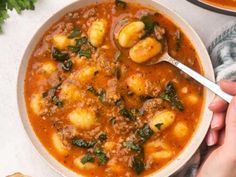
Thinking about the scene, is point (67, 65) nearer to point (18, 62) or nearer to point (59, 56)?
point (59, 56)

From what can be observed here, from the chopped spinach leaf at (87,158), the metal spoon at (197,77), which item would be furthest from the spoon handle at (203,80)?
the chopped spinach leaf at (87,158)

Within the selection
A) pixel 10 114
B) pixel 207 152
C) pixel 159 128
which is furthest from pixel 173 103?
pixel 10 114

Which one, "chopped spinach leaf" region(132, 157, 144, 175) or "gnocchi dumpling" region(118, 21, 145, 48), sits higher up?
"gnocchi dumpling" region(118, 21, 145, 48)

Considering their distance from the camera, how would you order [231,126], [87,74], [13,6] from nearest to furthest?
[231,126] → [87,74] → [13,6]

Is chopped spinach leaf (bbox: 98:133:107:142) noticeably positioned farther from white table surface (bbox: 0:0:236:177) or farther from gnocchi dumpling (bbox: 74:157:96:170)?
white table surface (bbox: 0:0:236:177)

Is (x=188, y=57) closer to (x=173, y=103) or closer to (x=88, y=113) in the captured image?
(x=173, y=103)

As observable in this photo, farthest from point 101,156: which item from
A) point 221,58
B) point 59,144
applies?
point 221,58

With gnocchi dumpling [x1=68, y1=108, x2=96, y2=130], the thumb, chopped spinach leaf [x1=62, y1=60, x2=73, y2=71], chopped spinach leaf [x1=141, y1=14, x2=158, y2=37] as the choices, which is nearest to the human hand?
the thumb
